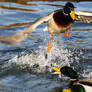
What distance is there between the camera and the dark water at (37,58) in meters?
6.62

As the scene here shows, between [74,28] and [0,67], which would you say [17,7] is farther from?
[0,67]

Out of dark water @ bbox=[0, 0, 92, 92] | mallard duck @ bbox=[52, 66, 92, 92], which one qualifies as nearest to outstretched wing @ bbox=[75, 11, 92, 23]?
dark water @ bbox=[0, 0, 92, 92]

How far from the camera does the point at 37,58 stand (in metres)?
8.01

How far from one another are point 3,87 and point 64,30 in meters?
1.99

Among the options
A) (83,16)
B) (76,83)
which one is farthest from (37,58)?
(76,83)

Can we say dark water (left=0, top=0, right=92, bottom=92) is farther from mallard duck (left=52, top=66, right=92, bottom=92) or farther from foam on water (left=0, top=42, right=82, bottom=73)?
mallard duck (left=52, top=66, right=92, bottom=92)

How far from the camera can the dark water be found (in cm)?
662

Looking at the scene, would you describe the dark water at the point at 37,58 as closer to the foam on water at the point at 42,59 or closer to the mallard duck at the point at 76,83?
the foam on water at the point at 42,59

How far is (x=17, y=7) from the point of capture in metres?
12.9

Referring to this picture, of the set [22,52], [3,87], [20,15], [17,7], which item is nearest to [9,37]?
[3,87]

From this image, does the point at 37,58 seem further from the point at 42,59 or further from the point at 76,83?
the point at 76,83

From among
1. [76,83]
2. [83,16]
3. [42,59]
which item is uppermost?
[83,16]

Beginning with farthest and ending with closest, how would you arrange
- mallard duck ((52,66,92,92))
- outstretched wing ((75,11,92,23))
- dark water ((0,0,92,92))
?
outstretched wing ((75,11,92,23)), dark water ((0,0,92,92)), mallard duck ((52,66,92,92))

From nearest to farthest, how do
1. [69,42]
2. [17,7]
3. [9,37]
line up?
[9,37], [69,42], [17,7]
